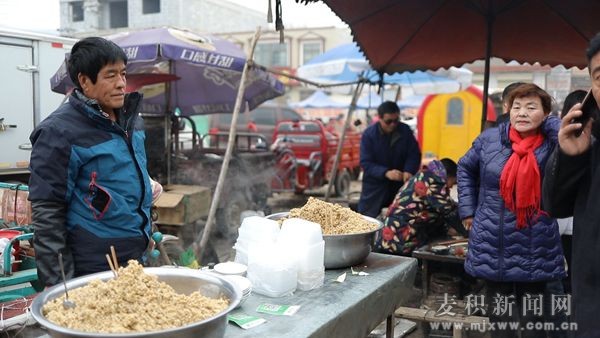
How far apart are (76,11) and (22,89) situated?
25.0 m

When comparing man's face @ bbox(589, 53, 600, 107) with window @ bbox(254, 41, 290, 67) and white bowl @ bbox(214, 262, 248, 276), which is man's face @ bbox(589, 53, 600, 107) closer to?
white bowl @ bbox(214, 262, 248, 276)

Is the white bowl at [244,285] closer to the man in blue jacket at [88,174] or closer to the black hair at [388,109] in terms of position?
the man in blue jacket at [88,174]

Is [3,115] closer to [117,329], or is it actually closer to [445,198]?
[445,198]

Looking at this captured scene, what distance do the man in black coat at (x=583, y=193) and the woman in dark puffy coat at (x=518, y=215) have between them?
1064mm

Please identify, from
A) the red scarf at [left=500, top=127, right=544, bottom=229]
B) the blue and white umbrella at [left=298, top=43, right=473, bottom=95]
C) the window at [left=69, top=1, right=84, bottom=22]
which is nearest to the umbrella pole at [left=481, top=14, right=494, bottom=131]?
the blue and white umbrella at [left=298, top=43, right=473, bottom=95]

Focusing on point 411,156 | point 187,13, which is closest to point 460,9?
point 411,156

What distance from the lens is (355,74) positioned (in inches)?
320

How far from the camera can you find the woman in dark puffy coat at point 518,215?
9.04 feet

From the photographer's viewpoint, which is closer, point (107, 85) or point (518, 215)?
point (107, 85)

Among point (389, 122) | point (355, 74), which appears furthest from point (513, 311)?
point (355, 74)

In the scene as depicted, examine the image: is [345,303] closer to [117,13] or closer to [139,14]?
[139,14]

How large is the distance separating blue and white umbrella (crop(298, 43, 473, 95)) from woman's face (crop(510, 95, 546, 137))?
3.72 meters

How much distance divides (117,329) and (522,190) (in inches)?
85.3

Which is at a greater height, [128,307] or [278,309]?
[128,307]
